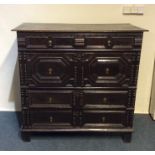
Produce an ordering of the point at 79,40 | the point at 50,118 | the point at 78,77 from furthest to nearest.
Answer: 1. the point at 50,118
2. the point at 78,77
3. the point at 79,40

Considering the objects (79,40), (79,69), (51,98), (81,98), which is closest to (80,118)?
(81,98)

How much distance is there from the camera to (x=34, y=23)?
2.36 m

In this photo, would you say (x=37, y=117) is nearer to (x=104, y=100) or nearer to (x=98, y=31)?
(x=104, y=100)

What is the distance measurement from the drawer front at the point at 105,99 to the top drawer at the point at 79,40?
0.38 metres

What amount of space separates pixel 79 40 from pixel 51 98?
0.55m

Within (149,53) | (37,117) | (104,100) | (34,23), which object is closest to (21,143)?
(37,117)

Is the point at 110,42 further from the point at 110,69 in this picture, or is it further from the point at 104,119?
the point at 104,119

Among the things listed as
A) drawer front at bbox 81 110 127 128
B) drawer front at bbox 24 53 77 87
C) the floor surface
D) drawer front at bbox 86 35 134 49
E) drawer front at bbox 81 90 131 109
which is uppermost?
drawer front at bbox 86 35 134 49

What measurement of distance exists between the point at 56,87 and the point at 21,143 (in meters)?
0.60

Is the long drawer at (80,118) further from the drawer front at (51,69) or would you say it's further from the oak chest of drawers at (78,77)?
the drawer front at (51,69)

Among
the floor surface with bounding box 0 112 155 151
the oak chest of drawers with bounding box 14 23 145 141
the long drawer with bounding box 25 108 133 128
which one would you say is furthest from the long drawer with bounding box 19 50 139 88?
the floor surface with bounding box 0 112 155 151

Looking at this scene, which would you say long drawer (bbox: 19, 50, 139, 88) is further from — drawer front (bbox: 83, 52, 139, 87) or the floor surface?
the floor surface

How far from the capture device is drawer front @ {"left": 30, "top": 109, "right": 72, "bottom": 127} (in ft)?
6.93

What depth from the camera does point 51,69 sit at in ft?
6.53
